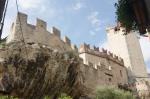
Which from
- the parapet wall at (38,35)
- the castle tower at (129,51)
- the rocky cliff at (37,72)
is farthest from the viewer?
the castle tower at (129,51)

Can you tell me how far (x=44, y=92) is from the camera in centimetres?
2281

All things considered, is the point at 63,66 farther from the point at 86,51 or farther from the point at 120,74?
the point at 120,74

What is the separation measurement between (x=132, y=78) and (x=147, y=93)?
17.3 ft

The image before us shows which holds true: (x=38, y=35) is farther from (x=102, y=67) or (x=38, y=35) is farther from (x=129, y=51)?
(x=129, y=51)

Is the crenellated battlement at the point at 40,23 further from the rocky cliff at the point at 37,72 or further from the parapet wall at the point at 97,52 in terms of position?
the parapet wall at the point at 97,52

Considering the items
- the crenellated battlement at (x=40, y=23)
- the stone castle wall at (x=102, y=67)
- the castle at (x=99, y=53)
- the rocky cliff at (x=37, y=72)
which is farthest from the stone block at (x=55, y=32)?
the stone castle wall at (x=102, y=67)

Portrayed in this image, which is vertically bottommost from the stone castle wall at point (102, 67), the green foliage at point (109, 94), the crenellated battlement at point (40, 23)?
the green foliage at point (109, 94)

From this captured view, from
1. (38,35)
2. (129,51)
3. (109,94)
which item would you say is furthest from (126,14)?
(129,51)

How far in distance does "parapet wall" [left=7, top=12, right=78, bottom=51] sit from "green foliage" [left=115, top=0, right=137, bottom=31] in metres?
20.3

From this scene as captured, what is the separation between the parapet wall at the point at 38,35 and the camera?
2561 centimetres

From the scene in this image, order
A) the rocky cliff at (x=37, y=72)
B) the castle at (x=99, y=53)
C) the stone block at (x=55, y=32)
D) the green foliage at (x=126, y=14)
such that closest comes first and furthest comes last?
the green foliage at (x=126, y=14) < the rocky cliff at (x=37, y=72) < the castle at (x=99, y=53) < the stone block at (x=55, y=32)

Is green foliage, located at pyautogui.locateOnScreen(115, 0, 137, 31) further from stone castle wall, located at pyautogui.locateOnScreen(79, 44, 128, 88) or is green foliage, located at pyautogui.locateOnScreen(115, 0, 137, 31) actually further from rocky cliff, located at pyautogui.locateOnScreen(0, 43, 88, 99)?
stone castle wall, located at pyautogui.locateOnScreen(79, 44, 128, 88)

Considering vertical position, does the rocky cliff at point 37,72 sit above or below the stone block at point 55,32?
below

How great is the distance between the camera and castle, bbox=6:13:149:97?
86.0ft
